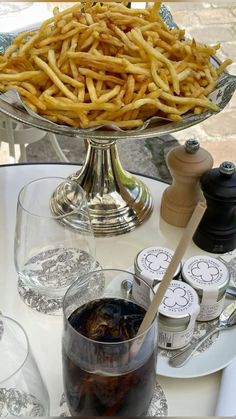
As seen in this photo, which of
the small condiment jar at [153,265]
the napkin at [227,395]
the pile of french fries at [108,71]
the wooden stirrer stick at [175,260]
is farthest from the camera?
the pile of french fries at [108,71]

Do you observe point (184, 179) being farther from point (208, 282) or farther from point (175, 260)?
point (175, 260)

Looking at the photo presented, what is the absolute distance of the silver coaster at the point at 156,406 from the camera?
633 mm

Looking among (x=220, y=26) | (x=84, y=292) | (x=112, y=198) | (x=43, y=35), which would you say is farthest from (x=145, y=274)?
(x=220, y=26)

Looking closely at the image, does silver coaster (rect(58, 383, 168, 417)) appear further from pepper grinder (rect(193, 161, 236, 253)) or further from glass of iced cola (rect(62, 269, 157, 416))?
pepper grinder (rect(193, 161, 236, 253))

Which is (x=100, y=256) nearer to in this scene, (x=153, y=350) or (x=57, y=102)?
(x=57, y=102)

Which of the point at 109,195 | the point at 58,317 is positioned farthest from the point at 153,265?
the point at 109,195

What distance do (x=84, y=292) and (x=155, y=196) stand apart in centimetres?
41

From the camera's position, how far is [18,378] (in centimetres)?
51

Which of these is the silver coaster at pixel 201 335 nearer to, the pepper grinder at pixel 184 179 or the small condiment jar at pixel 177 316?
the small condiment jar at pixel 177 316

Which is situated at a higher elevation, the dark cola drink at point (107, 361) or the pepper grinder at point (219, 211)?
the dark cola drink at point (107, 361)

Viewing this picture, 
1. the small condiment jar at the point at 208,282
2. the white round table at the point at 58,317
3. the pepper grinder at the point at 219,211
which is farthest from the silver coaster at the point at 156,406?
the pepper grinder at the point at 219,211

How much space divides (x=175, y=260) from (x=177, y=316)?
0.67ft

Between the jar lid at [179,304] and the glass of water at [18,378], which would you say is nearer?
the glass of water at [18,378]

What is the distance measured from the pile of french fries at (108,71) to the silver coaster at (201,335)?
0.86 ft
